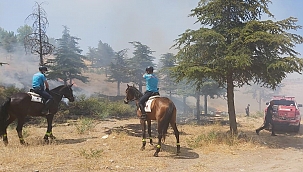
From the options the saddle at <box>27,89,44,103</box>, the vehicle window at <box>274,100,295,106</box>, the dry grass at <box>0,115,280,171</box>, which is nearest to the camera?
the dry grass at <box>0,115,280,171</box>

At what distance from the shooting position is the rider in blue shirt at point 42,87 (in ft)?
33.1

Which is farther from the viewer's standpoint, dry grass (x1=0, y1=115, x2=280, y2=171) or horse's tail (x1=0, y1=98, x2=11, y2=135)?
horse's tail (x1=0, y1=98, x2=11, y2=135)

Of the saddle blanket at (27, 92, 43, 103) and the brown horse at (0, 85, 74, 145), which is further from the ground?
the saddle blanket at (27, 92, 43, 103)

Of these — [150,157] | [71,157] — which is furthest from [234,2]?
[71,157]

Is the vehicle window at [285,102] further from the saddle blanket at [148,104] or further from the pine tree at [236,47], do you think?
the saddle blanket at [148,104]

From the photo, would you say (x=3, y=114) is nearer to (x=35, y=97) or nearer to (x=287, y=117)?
(x=35, y=97)

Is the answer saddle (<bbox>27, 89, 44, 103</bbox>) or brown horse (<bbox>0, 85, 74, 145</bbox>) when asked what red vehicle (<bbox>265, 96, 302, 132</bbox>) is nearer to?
brown horse (<bbox>0, 85, 74, 145</bbox>)

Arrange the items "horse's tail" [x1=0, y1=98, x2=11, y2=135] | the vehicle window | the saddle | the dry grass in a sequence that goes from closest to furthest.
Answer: the dry grass, "horse's tail" [x1=0, y1=98, x2=11, y2=135], the saddle, the vehicle window

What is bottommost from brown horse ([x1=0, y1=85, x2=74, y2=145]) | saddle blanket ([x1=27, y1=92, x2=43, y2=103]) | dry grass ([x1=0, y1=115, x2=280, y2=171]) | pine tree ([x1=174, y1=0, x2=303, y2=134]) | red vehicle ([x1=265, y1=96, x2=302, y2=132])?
dry grass ([x1=0, y1=115, x2=280, y2=171])

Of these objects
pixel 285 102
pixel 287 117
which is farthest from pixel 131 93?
pixel 285 102

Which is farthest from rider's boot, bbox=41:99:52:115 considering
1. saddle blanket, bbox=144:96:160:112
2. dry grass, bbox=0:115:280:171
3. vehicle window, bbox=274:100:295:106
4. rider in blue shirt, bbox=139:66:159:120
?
vehicle window, bbox=274:100:295:106

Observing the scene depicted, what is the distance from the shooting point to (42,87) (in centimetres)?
1030

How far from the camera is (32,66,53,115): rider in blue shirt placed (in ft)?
33.1

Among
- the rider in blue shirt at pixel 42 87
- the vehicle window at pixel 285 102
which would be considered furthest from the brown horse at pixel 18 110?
the vehicle window at pixel 285 102
